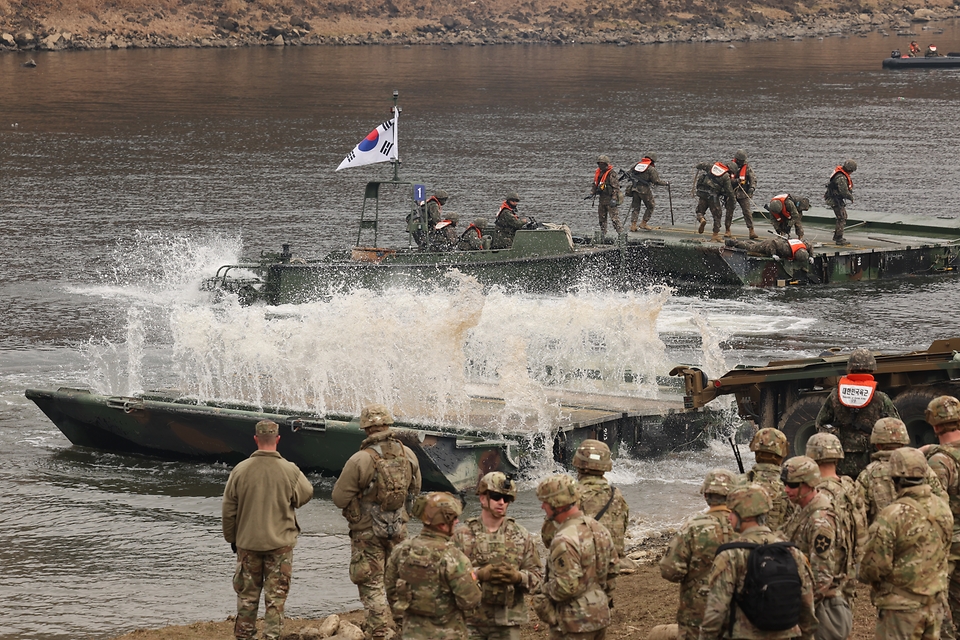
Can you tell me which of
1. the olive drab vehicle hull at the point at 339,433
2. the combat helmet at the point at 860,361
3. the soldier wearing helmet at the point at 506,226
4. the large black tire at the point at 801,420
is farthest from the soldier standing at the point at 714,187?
the combat helmet at the point at 860,361

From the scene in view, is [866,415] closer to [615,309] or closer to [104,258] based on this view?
[615,309]

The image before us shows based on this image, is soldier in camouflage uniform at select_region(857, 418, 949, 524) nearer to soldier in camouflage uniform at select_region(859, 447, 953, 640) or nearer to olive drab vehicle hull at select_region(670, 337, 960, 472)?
soldier in camouflage uniform at select_region(859, 447, 953, 640)

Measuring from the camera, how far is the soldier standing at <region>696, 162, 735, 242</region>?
25250mm

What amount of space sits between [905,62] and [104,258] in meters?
54.5

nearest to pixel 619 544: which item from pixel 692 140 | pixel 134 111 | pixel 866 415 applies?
pixel 866 415

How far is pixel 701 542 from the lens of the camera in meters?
7.29

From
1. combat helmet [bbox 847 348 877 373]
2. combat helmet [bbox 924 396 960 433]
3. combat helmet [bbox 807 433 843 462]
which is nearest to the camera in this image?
combat helmet [bbox 807 433 843 462]

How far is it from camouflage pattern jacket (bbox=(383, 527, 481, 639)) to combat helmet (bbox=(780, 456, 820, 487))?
5.88 feet

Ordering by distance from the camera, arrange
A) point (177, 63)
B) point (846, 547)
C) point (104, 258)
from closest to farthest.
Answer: point (846, 547)
point (104, 258)
point (177, 63)

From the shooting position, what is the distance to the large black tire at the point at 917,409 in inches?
469

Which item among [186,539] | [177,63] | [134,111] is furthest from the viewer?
[177,63]

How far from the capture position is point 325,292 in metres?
22.4

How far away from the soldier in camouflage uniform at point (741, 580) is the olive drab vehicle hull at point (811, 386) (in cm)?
550

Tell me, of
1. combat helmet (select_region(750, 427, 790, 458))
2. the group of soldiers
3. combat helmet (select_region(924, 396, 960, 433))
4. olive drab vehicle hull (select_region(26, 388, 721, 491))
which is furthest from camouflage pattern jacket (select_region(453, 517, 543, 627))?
the group of soldiers
